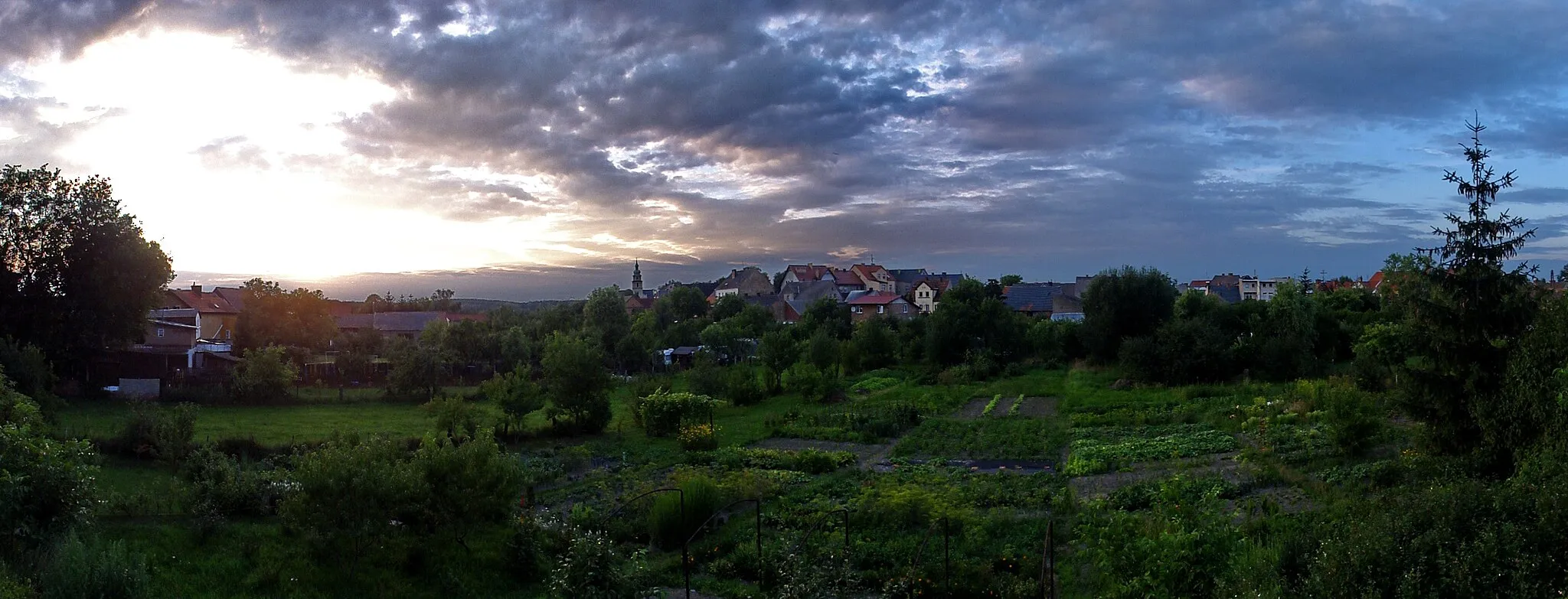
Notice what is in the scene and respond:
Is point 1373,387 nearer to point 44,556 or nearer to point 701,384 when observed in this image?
point 701,384

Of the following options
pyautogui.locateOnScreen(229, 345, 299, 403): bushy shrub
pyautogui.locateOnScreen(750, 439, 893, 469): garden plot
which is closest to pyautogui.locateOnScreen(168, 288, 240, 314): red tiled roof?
pyautogui.locateOnScreen(229, 345, 299, 403): bushy shrub

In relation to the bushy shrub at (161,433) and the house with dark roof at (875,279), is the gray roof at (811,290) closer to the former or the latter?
the house with dark roof at (875,279)

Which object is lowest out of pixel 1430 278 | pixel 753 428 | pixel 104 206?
pixel 753 428

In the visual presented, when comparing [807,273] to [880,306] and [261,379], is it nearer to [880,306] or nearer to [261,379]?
[880,306]

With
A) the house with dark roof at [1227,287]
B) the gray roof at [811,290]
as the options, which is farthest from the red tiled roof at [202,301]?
the house with dark roof at [1227,287]

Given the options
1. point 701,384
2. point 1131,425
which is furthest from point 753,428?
point 1131,425

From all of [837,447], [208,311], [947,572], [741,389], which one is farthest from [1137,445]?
[208,311]
